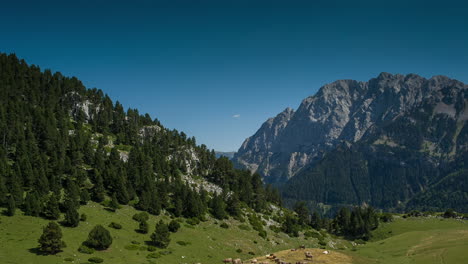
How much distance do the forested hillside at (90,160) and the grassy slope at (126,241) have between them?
3969 millimetres

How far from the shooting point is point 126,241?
69.0 metres

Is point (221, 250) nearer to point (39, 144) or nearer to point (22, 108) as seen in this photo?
point (39, 144)

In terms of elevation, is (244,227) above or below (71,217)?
below

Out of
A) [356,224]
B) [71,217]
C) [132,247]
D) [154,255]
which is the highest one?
[71,217]

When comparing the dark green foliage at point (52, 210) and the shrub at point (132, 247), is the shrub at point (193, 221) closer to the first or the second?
the shrub at point (132, 247)

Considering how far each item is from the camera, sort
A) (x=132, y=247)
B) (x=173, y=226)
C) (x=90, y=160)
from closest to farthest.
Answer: (x=132, y=247) < (x=173, y=226) < (x=90, y=160)

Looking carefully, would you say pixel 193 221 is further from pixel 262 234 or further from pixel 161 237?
pixel 161 237

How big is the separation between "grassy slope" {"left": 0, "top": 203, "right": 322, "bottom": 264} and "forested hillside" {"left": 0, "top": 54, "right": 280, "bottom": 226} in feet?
13.0

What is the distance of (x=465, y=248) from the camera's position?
5281 cm

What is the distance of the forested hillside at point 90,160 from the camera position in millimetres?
79438

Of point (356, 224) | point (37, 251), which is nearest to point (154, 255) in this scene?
point (37, 251)

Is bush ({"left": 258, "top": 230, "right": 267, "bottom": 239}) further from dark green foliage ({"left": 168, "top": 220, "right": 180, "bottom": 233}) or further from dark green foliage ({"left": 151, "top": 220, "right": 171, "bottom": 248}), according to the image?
dark green foliage ({"left": 151, "top": 220, "right": 171, "bottom": 248})

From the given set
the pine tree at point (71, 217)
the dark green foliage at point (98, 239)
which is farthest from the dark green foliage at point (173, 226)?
the pine tree at point (71, 217)

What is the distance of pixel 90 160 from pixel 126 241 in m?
49.4
